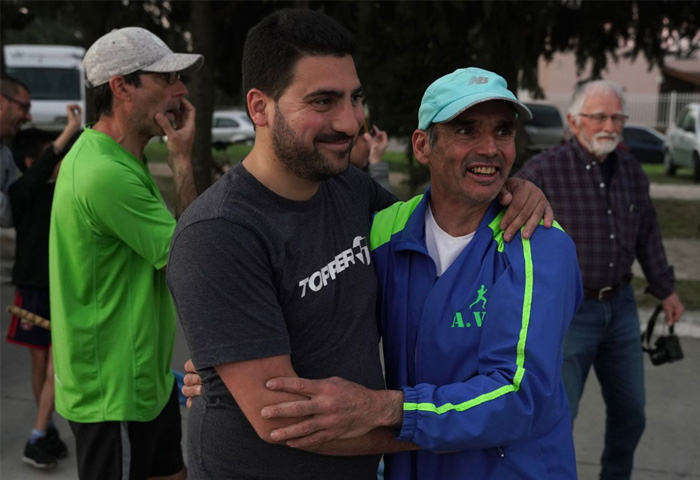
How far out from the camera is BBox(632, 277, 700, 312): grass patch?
7.24 m

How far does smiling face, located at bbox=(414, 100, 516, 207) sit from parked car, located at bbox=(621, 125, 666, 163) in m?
22.4

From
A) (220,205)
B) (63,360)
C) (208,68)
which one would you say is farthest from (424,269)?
(208,68)

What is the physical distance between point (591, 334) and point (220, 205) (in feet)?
7.67

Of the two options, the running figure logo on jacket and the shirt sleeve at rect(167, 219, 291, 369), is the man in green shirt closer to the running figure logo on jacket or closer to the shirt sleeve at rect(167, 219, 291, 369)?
the shirt sleeve at rect(167, 219, 291, 369)

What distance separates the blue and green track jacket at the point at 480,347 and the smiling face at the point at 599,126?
1799 mm

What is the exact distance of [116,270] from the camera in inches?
106

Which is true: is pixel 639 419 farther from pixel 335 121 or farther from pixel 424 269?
pixel 335 121

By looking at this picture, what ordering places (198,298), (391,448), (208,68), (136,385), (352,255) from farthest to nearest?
(208,68)
(136,385)
(352,255)
(391,448)
(198,298)

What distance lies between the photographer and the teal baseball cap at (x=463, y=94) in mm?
1876

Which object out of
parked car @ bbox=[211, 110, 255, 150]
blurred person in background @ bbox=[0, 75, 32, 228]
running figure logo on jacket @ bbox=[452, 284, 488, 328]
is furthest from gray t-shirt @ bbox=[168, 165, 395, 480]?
parked car @ bbox=[211, 110, 255, 150]

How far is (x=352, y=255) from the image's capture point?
188 centimetres

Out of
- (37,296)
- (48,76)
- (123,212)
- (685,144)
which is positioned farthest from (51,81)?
(123,212)

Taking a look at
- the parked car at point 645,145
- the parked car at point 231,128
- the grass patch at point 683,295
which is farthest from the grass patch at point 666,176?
the parked car at point 231,128

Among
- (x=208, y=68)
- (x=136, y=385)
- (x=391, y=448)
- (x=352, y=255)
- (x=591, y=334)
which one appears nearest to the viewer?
(x=391, y=448)
